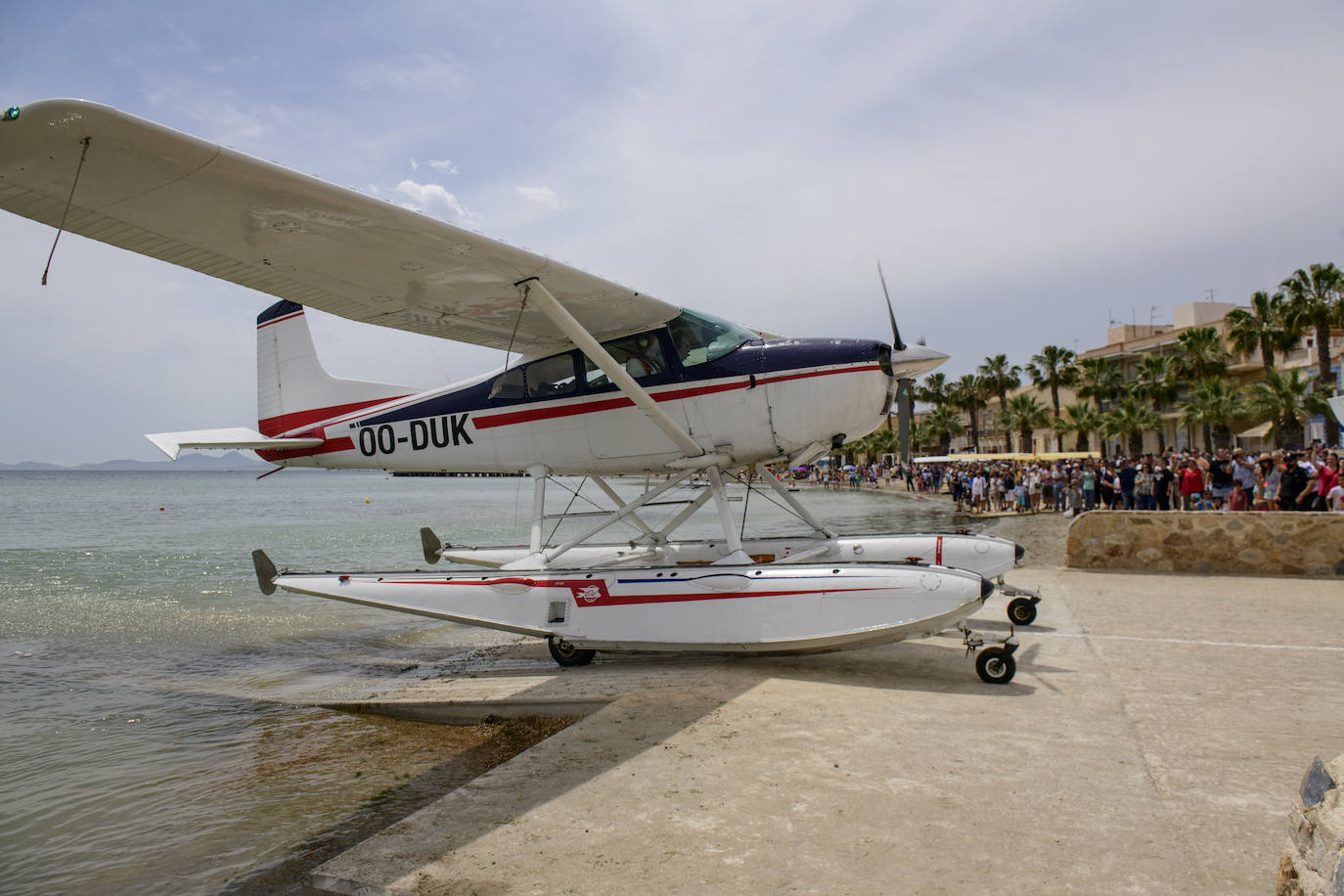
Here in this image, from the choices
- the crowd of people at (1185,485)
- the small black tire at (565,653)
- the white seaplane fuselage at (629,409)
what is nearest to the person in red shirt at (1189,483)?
the crowd of people at (1185,485)

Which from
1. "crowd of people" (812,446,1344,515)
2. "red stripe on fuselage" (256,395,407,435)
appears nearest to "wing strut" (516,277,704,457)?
"red stripe on fuselage" (256,395,407,435)

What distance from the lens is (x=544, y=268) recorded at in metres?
6.65

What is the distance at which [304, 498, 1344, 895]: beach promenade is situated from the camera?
3109mm

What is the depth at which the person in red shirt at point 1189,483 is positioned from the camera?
51.3 ft

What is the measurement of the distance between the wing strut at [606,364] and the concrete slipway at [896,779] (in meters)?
2.07

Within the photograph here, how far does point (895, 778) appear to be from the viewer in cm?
400

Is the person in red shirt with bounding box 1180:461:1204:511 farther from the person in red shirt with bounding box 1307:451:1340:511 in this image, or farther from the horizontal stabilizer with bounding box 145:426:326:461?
the horizontal stabilizer with bounding box 145:426:326:461

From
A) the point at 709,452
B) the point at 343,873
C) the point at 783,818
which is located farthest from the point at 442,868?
the point at 709,452

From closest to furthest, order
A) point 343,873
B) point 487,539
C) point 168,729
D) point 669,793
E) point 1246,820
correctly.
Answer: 1. point 343,873
2. point 1246,820
3. point 669,793
4. point 168,729
5. point 487,539

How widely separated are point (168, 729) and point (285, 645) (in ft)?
11.6

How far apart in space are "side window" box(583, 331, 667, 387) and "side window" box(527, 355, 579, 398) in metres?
0.21

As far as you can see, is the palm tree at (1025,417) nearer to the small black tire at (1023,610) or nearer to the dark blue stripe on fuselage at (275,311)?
the small black tire at (1023,610)

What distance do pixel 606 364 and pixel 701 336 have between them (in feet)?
3.59

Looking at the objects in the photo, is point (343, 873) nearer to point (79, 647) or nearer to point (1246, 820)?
point (1246, 820)
